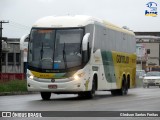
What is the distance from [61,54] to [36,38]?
134cm

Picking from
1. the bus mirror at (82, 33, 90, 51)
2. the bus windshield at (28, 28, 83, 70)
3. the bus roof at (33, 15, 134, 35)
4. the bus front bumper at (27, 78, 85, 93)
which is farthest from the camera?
the bus roof at (33, 15, 134, 35)

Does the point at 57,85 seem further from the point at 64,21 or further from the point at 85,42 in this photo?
the point at 64,21

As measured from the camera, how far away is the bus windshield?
23703mm

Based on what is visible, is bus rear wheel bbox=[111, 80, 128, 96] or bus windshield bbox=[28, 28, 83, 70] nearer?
bus windshield bbox=[28, 28, 83, 70]

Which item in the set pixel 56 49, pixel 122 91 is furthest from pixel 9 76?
pixel 56 49

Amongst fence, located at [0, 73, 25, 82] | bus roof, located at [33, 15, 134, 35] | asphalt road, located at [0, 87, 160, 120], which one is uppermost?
bus roof, located at [33, 15, 134, 35]

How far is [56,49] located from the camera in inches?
936

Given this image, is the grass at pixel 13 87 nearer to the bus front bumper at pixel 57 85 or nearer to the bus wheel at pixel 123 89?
the bus wheel at pixel 123 89

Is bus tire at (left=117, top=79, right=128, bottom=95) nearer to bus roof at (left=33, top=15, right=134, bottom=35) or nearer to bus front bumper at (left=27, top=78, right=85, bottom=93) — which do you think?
bus roof at (left=33, top=15, right=134, bottom=35)

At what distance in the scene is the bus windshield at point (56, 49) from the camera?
23703 mm

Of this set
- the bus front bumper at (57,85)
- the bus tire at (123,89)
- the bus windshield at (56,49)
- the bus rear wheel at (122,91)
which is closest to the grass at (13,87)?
the bus rear wheel at (122,91)

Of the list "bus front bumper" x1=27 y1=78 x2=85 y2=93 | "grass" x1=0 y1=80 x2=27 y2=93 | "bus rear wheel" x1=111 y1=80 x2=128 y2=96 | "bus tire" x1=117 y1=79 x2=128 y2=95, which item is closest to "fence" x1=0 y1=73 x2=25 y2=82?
"grass" x1=0 y1=80 x2=27 y2=93

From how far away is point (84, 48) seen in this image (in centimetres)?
2347

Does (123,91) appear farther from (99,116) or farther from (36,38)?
(99,116)
